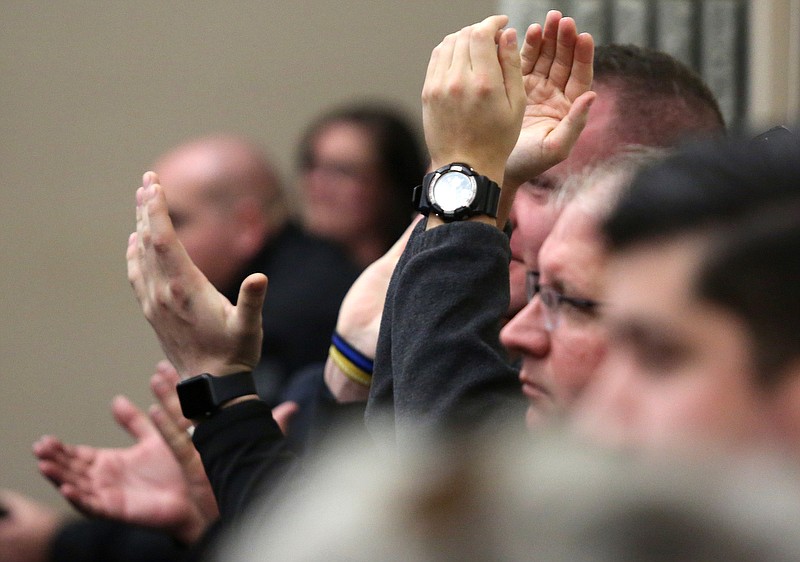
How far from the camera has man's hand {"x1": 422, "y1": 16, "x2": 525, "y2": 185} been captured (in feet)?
3.94

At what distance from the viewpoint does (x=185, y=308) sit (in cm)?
133

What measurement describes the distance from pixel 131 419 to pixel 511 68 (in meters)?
1.10

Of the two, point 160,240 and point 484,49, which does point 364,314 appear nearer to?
point 160,240

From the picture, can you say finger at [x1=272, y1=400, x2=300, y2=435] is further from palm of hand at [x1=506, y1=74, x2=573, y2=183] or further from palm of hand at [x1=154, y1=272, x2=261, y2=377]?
palm of hand at [x1=506, y1=74, x2=573, y2=183]

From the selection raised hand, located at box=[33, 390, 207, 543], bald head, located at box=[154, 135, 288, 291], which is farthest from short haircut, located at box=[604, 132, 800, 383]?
bald head, located at box=[154, 135, 288, 291]

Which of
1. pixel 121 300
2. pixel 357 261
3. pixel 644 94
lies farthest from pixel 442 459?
pixel 121 300

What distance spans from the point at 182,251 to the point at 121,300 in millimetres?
2339

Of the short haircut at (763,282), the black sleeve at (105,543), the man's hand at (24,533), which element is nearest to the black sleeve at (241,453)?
the short haircut at (763,282)

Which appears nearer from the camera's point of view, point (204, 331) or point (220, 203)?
point (204, 331)

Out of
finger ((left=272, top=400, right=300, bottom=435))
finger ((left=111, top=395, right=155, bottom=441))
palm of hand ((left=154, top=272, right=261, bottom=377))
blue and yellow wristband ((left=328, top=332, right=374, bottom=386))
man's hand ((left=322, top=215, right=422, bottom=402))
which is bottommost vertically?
finger ((left=111, top=395, right=155, bottom=441))

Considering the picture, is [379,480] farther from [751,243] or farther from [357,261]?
[357,261]

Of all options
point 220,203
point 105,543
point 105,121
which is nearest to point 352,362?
point 105,543

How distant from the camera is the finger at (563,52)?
1341 millimetres

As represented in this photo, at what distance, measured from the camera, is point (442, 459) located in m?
0.48
